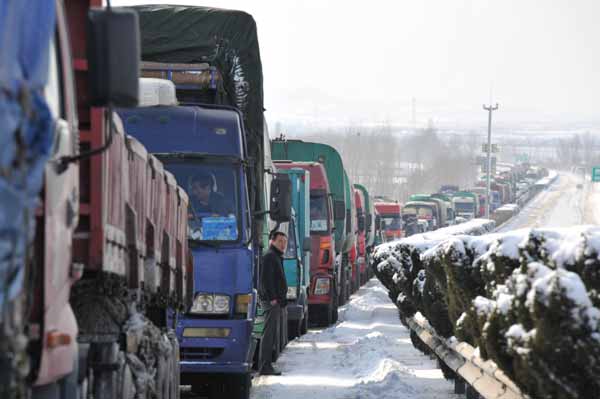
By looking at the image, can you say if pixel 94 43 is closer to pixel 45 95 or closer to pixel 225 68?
pixel 45 95

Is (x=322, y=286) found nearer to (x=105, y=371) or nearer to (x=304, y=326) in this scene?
(x=304, y=326)

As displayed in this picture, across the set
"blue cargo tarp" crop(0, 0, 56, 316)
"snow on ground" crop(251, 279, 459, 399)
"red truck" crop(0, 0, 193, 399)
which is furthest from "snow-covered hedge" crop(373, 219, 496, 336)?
"blue cargo tarp" crop(0, 0, 56, 316)

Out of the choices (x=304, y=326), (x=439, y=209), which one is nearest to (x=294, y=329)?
Result: (x=304, y=326)

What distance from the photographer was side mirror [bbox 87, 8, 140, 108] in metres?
5.47

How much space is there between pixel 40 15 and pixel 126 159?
2.86 m

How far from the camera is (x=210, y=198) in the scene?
45.4 feet

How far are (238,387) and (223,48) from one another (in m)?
3.80

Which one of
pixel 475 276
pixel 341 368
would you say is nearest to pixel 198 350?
pixel 475 276

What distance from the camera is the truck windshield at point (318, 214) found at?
2802 centimetres

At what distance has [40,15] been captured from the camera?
5.36 m

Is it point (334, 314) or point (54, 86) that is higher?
point (54, 86)

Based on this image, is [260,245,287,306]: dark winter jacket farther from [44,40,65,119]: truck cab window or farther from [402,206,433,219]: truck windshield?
[402,206,433,219]: truck windshield

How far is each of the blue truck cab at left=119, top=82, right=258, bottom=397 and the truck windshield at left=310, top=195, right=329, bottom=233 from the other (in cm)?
1397

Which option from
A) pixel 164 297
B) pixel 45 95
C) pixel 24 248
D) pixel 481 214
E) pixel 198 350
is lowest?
pixel 481 214
